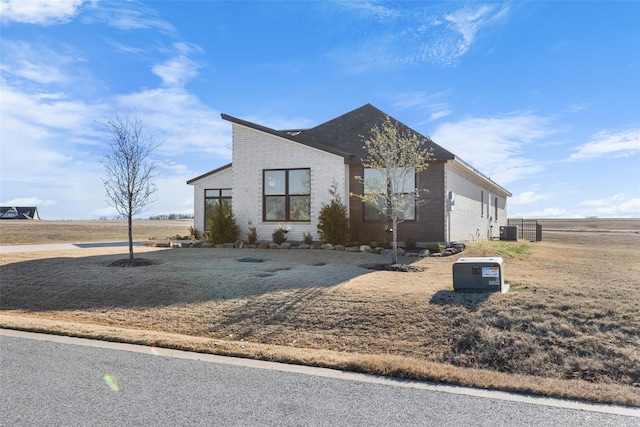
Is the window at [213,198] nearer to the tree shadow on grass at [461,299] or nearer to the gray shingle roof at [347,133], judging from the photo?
the gray shingle roof at [347,133]

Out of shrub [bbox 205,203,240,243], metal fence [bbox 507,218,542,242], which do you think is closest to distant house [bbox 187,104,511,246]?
shrub [bbox 205,203,240,243]

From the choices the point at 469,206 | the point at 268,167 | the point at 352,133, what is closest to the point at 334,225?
the point at 268,167

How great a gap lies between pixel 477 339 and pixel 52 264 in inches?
446

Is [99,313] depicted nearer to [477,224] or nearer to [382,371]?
[382,371]

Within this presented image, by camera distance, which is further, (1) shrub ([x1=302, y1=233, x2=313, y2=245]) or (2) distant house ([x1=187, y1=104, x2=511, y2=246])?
(1) shrub ([x1=302, y1=233, x2=313, y2=245])

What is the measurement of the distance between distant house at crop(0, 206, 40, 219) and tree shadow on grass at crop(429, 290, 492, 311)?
67.4 m

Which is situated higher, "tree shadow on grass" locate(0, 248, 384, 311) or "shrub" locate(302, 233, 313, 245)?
"shrub" locate(302, 233, 313, 245)

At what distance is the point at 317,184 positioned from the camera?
1627 cm

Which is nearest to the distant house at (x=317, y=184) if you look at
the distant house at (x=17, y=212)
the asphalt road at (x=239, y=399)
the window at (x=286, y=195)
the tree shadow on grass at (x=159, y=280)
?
the window at (x=286, y=195)

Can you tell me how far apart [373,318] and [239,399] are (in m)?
3.15

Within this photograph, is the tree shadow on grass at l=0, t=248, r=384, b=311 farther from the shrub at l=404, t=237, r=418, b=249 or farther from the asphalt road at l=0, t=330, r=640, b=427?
the asphalt road at l=0, t=330, r=640, b=427

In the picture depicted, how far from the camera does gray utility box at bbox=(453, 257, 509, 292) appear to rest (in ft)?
25.8

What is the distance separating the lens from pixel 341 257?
13398 millimetres

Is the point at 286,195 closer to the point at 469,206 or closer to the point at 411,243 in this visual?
the point at 411,243
